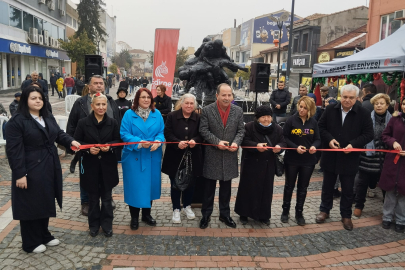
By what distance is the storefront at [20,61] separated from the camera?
24.8 meters

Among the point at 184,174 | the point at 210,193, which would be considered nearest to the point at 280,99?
the point at 210,193

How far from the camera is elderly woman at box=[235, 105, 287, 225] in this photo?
15.2 feet

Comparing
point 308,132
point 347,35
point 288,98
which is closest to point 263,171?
point 308,132

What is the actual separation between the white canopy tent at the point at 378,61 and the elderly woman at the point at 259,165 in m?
3.41

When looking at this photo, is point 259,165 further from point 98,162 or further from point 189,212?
point 98,162

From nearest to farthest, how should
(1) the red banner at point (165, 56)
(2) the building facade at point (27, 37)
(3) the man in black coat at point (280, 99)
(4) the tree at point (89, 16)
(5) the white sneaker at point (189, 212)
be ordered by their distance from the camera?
(5) the white sneaker at point (189, 212)
(1) the red banner at point (165, 56)
(3) the man in black coat at point (280, 99)
(2) the building facade at point (27, 37)
(4) the tree at point (89, 16)

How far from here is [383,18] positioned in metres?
18.4

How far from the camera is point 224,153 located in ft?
15.1

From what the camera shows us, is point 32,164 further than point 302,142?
No

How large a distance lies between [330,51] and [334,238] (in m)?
28.6

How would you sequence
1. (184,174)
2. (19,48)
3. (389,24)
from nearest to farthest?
(184,174) < (389,24) < (19,48)

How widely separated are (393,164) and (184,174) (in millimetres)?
3024

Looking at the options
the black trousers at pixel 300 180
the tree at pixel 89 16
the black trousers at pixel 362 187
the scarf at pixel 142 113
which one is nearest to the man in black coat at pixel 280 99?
the black trousers at pixel 362 187

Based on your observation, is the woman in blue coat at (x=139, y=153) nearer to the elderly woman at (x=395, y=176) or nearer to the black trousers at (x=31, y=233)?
the black trousers at (x=31, y=233)
